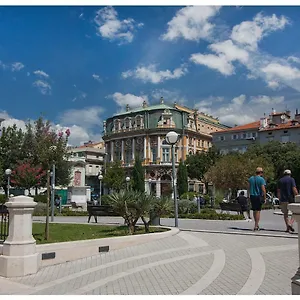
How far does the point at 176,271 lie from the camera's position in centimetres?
730

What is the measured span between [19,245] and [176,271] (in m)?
3.09

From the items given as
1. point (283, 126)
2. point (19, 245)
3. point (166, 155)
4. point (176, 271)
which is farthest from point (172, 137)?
point (166, 155)

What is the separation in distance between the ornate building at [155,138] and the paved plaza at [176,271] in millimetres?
69884

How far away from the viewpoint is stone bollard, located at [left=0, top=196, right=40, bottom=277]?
7.38 m

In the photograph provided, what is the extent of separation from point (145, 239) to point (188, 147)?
2975 inches

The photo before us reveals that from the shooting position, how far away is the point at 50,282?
6.82 metres

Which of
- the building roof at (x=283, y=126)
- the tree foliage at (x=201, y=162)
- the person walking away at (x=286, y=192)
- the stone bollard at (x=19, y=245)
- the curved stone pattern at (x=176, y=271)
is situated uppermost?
the building roof at (x=283, y=126)

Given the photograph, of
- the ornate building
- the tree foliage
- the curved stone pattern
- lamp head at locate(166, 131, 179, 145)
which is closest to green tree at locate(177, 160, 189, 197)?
the tree foliage

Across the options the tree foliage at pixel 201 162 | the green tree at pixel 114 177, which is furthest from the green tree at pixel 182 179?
the green tree at pixel 114 177

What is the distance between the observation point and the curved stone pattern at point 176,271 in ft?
20.1

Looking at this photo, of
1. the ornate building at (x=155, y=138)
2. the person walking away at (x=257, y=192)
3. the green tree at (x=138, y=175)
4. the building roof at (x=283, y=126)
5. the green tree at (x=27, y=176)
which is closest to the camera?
the person walking away at (x=257, y=192)

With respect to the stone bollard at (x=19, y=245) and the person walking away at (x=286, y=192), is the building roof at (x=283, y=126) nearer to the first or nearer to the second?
the person walking away at (x=286, y=192)

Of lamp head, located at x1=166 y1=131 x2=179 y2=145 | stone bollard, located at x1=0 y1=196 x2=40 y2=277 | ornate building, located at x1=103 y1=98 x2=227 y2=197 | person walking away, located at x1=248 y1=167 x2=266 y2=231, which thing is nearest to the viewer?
stone bollard, located at x1=0 y1=196 x2=40 y2=277

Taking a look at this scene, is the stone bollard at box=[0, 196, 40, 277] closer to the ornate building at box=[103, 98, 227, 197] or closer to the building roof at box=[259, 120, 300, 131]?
the ornate building at box=[103, 98, 227, 197]
